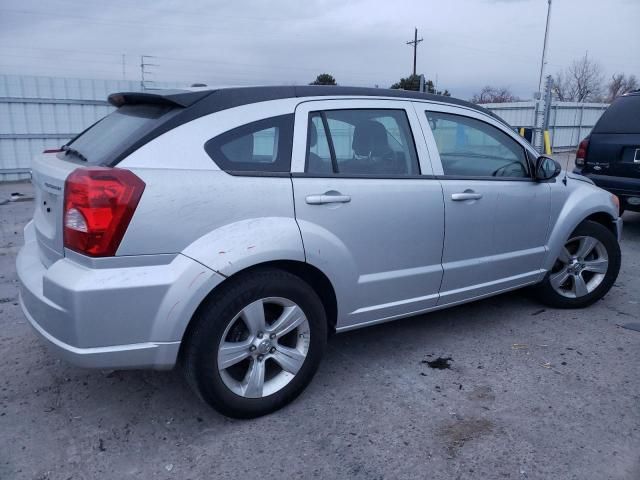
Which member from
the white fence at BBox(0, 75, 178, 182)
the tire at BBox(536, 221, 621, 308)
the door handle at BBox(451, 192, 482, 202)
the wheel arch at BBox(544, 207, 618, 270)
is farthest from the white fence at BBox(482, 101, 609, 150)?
the door handle at BBox(451, 192, 482, 202)

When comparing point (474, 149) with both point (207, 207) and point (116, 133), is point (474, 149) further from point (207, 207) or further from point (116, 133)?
point (116, 133)

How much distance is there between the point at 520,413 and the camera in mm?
2912

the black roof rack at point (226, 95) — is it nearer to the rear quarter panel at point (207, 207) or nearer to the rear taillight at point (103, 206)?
the rear quarter panel at point (207, 207)

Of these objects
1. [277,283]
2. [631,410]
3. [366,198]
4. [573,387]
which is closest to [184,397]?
[277,283]

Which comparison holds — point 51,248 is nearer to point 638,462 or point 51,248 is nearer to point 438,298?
point 438,298

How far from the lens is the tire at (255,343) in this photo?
2553 millimetres

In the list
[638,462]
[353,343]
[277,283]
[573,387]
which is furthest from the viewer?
[353,343]

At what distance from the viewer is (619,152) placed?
674 centimetres

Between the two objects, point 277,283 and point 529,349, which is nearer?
point 277,283

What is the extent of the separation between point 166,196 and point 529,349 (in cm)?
271

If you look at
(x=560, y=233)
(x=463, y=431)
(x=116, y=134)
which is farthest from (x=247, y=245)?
(x=560, y=233)

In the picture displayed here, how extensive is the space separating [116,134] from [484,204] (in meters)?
2.34

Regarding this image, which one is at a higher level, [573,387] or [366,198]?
[366,198]

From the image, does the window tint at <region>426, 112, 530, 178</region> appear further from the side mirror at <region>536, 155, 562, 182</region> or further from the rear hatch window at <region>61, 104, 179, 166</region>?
the rear hatch window at <region>61, 104, 179, 166</region>
